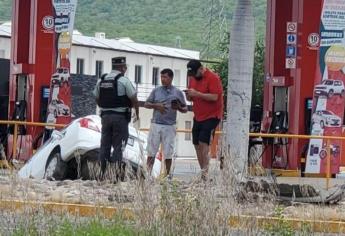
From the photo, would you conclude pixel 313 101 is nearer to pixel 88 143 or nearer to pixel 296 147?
pixel 296 147

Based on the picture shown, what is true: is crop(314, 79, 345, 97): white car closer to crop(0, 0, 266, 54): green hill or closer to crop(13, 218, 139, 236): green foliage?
crop(13, 218, 139, 236): green foliage

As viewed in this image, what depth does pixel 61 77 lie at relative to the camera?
22672 millimetres

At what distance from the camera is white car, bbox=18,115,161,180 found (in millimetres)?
15203

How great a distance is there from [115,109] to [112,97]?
18 centimetres

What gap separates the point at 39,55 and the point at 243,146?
11.6m

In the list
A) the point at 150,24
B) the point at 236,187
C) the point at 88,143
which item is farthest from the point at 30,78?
the point at 150,24

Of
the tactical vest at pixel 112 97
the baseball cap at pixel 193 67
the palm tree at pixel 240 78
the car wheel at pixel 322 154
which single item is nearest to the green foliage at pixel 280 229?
Result: the palm tree at pixel 240 78

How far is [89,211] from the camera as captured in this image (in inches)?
377

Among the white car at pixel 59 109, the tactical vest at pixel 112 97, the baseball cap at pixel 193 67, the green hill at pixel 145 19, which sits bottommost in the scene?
the white car at pixel 59 109

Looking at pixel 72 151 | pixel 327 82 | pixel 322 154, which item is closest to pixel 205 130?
pixel 72 151

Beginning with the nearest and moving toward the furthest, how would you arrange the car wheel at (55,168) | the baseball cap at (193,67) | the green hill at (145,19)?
the baseball cap at (193,67) → the car wheel at (55,168) → the green hill at (145,19)

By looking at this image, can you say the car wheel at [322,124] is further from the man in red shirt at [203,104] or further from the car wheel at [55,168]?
the car wheel at [55,168]

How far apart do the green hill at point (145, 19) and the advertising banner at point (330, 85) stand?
109m

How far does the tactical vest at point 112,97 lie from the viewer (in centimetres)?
1419
